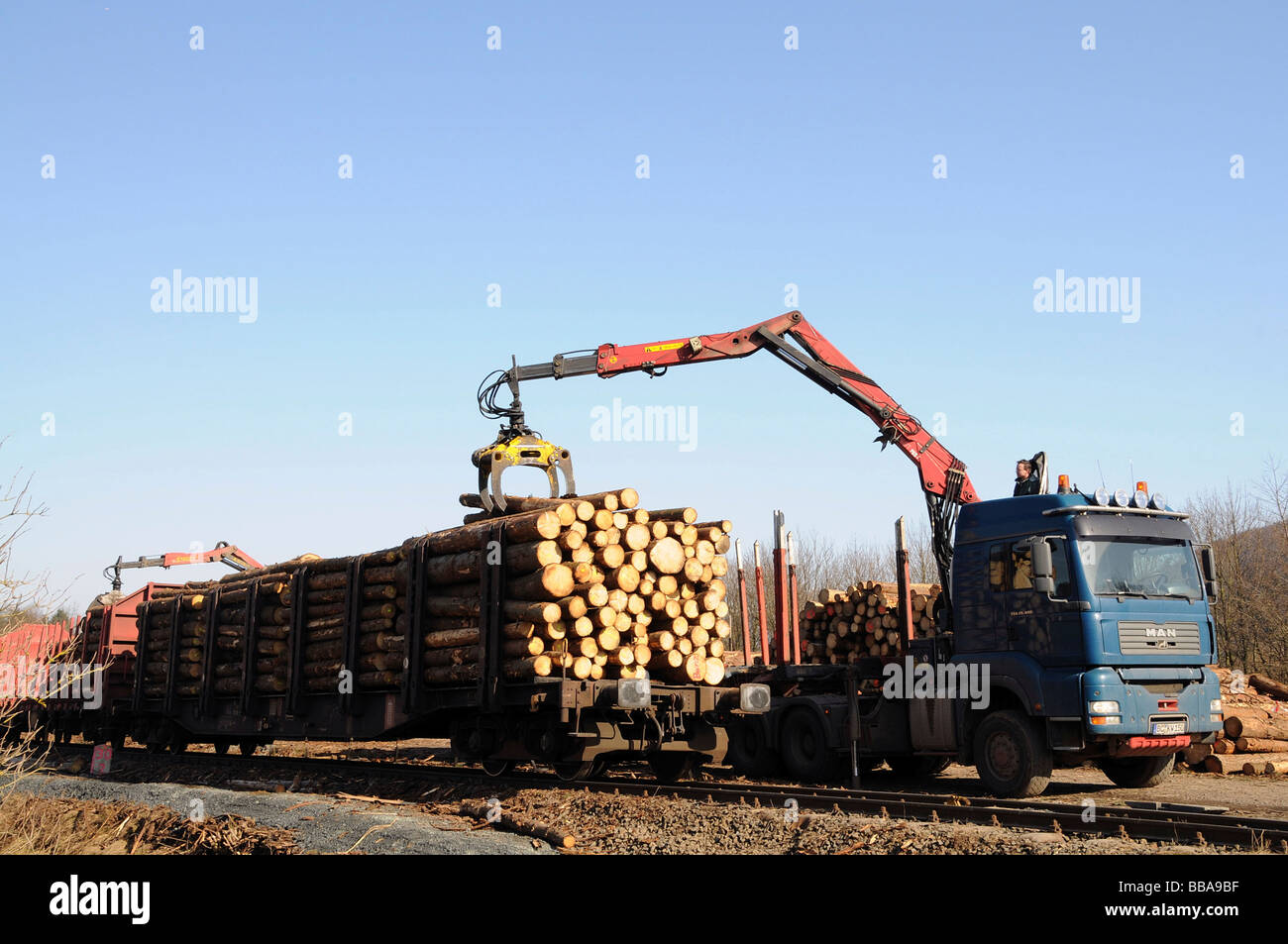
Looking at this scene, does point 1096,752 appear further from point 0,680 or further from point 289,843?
point 0,680

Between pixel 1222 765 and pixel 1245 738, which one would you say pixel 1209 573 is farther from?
pixel 1245 738

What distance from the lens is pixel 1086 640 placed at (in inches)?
432

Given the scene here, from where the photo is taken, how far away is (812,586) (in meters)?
52.1

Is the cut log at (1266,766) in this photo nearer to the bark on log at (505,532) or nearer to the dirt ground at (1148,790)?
the dirt ground at (1148,790)

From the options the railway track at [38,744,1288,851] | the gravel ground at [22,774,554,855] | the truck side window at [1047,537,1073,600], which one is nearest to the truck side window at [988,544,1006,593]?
the truck side window at [1047,537,1073,600]

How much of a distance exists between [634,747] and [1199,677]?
6.11 m

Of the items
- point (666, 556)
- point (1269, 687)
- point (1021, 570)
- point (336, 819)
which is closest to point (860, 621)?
point (1021, 570)

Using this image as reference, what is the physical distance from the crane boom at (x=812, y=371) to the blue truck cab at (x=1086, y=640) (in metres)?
2.70

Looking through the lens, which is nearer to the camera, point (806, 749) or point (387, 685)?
point (387, 685)

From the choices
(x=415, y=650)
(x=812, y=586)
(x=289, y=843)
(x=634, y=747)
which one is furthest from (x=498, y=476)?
(x=812, y=586)

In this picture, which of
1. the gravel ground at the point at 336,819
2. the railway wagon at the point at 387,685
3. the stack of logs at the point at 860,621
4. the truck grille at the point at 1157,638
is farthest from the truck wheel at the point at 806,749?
the gravel ground at the point at 336,819

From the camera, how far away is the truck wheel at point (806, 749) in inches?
548

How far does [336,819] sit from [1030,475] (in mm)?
8588
